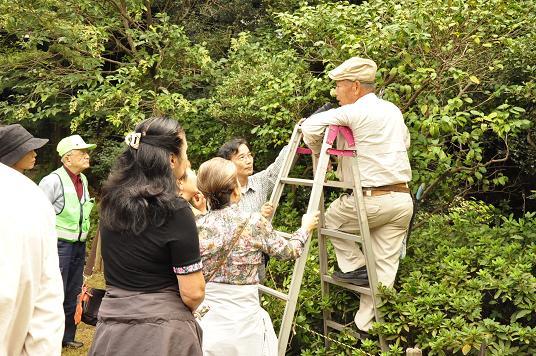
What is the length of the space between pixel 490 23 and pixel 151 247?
394 centimetres

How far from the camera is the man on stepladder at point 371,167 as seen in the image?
450 centimetres

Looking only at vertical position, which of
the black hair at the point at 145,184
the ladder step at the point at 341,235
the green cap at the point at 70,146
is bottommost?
the ladder step at the point at 341,235

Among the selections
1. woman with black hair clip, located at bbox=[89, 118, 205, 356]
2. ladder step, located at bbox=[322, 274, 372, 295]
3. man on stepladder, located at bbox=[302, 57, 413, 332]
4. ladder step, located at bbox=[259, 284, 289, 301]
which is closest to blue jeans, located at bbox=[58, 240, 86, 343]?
ladder step, located at bbox=[259, 284, 289, 301]

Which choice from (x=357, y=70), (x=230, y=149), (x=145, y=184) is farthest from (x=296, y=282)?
(x=145, y=184)

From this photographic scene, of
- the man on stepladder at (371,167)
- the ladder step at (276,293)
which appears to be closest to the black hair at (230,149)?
the man on stepladder at (371,167)

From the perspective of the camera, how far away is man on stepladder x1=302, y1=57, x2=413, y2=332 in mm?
4504

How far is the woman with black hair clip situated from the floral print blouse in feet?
1.80

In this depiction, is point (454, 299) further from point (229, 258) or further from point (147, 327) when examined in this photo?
point (147, 327)

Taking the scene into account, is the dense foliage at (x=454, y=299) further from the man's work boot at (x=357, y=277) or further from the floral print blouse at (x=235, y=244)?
the floral print blouse at (x=235, y=244)

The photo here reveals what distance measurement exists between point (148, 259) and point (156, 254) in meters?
0.05

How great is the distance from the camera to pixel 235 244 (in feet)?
11.7

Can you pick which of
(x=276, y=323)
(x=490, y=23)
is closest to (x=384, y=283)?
(x=276, y=323)

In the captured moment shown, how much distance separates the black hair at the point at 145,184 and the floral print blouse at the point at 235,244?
594mm

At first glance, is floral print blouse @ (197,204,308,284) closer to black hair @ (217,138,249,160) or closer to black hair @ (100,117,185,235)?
black hair @ (100,117,185,235)
